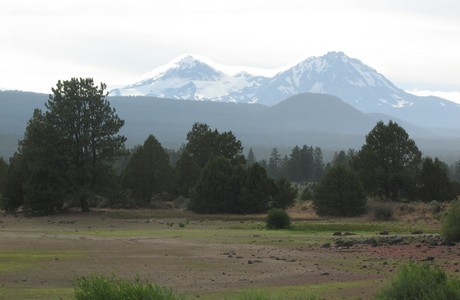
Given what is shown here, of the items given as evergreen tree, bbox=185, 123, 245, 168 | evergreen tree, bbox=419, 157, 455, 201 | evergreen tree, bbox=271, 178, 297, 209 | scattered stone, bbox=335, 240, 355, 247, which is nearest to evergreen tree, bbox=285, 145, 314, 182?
evergreen tree, bbox=185, 123, 245, 168

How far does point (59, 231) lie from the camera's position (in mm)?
49219

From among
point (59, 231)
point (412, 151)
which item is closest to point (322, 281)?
point (59, 231)

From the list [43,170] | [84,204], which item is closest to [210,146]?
[84,204]

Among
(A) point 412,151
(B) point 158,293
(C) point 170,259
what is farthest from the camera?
→ (A) point 412,151

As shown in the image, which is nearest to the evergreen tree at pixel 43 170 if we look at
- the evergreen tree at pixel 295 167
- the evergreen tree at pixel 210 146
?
the evergreen tree at pixel 210 146

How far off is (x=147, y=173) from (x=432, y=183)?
34.0 meters

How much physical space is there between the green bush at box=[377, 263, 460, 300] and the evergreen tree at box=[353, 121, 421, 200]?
200 feet

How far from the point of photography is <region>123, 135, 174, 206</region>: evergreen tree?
81688 mm

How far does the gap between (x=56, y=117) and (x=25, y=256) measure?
37.8m

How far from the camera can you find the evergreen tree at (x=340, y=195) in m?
65.4

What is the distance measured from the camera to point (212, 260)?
30672 millimetres

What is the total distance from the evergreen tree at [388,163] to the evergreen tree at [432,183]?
4.98 ft

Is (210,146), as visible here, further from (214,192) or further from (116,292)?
(116,292)

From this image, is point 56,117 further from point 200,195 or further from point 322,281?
point 322,281
